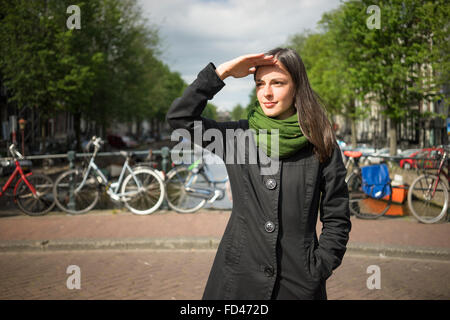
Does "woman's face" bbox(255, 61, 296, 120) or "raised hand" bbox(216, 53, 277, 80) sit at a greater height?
"raised hand" bbox(216, 53, 277, 80)

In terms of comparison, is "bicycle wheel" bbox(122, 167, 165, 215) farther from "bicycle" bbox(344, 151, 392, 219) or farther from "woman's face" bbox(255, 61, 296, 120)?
"woman's face" bbox(255, 61, 296, 120)

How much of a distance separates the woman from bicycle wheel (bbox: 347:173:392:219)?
19.9 feet

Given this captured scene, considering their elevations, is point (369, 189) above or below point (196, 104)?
below

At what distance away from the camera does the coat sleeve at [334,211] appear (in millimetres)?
1849

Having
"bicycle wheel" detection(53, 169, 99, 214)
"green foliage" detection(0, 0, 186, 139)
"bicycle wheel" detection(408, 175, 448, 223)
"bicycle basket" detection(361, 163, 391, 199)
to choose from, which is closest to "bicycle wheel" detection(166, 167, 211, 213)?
"bicycle wheel" detection(53, 169, 99, 214)

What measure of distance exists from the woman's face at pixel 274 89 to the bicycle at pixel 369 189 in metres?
6.20

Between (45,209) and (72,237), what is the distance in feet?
7.31

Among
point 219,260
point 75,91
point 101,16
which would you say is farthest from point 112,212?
point 101,16

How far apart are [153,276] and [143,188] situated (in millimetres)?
3419

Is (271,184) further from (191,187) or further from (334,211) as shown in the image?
(191,187)

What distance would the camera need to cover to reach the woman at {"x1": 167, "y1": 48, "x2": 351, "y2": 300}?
1.81 meters

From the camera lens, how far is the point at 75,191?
828 centimetres

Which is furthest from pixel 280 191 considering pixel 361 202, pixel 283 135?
pixel 361 202
